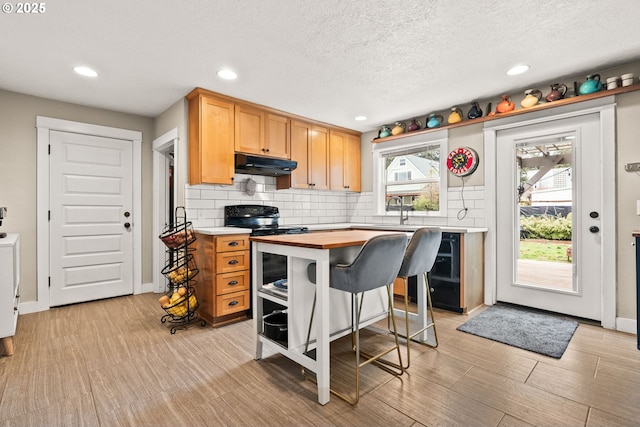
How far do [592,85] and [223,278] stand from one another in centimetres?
385

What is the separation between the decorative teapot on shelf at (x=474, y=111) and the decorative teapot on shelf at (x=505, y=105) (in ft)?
0.67

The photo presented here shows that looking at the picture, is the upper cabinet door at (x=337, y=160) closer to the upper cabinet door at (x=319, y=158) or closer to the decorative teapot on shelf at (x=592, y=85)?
the upper cabinet door at (x=319, y=158)

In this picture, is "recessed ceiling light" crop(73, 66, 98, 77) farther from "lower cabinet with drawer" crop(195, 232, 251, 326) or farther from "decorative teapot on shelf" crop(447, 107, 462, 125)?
"decorative teapot on shelf" crop(447, 107, 462, 125)

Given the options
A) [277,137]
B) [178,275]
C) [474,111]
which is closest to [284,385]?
[178,275]

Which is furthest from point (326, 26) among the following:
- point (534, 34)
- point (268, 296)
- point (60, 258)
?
point (60, 258)

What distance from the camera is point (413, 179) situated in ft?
14.6

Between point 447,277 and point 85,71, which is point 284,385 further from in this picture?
point 85,71

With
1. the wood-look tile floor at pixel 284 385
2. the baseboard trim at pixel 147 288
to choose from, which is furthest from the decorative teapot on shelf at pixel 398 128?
the baseboard trim at pixel 147 288

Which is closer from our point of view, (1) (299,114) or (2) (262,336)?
(2) (262,336)

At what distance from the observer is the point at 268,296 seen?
213 centimetres

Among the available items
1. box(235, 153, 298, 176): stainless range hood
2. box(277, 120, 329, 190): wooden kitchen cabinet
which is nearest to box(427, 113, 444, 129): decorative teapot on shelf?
→ box(277, 120, 329, 190): wooden kitchen cabinet

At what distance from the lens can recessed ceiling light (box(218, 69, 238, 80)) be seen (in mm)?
2827

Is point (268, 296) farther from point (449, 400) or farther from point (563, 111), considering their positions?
point (563, 111)

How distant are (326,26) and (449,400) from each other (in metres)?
2.49
